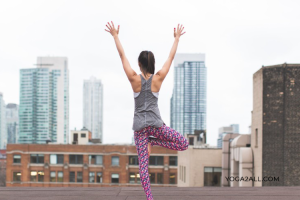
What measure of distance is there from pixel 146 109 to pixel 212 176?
105 feet

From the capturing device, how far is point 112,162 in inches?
2383

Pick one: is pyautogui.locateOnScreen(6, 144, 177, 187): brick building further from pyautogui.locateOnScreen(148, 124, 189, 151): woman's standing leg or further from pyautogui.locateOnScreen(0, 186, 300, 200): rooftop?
pyautogui.locateOnScreen(148, 124, 189, 151): woman's standing leg

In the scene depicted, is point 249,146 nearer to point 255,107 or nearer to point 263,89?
point 255,107

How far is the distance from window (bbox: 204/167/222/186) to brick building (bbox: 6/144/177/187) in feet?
80.8

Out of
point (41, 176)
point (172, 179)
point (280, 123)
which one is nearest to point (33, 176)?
point (41, 176)

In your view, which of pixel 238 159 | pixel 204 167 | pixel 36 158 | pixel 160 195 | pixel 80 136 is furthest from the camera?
pixel 80 136

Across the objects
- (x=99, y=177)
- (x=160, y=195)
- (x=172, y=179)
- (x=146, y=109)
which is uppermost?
(x=146, y=109)

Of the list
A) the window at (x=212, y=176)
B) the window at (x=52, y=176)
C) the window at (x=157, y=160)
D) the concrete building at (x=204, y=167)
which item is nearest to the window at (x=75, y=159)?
the window at (x=52, y=176)

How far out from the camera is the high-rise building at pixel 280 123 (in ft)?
71.9

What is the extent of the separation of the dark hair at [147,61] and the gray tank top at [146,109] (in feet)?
0.32

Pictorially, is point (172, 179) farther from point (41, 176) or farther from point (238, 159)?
point (238, 159)

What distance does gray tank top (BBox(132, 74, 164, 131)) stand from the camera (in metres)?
4.69

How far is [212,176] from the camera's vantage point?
35219mm

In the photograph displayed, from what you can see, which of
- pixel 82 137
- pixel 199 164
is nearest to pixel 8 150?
pixel 82 137
